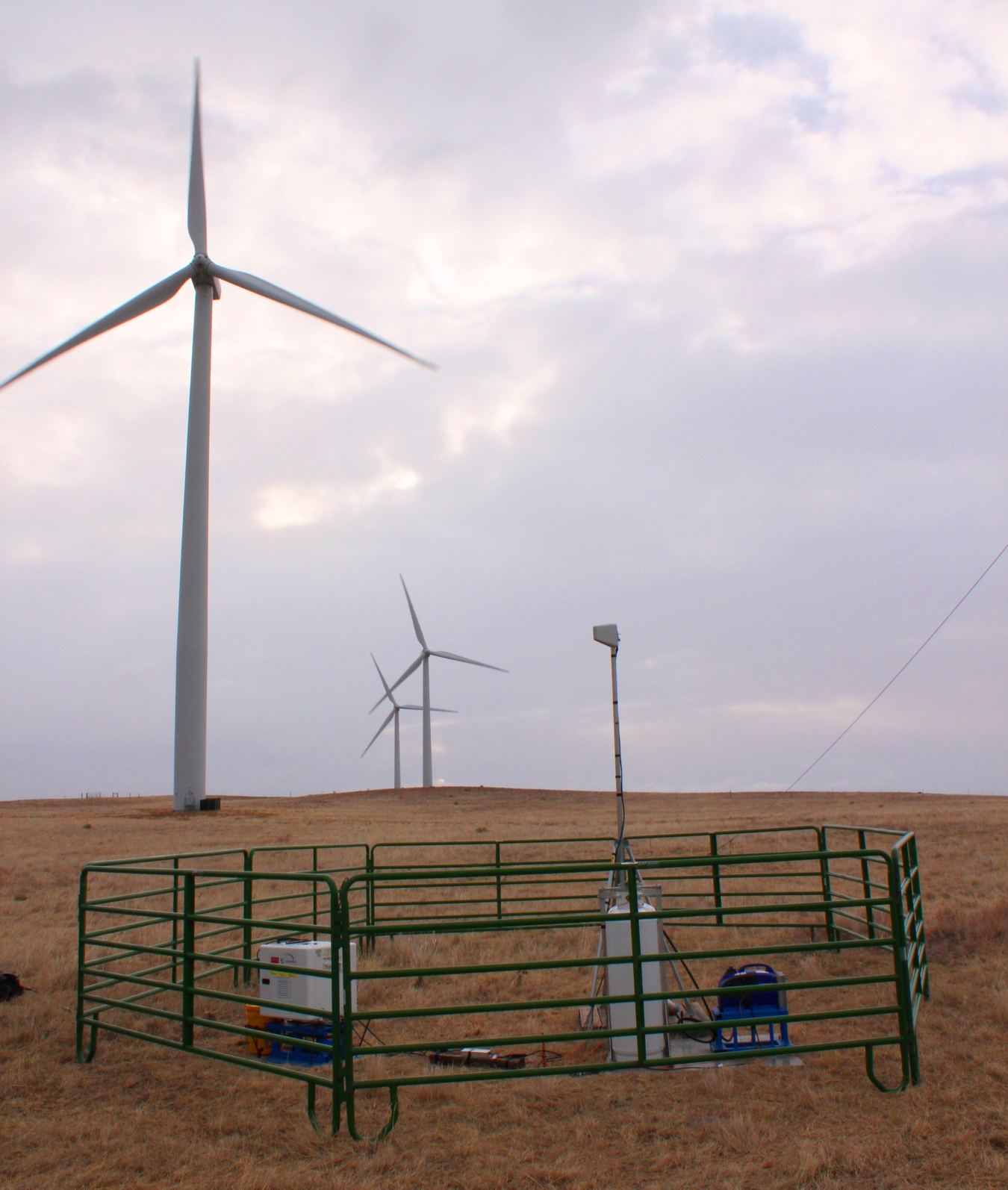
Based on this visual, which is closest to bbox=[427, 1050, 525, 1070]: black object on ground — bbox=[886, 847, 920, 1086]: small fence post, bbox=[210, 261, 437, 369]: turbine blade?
bbox=[886, 847, 920, 1086]: small fence post

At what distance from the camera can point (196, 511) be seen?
38.2 m

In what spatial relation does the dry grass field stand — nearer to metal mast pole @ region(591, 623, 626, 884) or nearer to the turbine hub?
metal mast pole @ region(591, 623, 626, 884)

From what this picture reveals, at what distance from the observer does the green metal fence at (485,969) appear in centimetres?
621

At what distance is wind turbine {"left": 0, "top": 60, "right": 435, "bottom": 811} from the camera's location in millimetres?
38062

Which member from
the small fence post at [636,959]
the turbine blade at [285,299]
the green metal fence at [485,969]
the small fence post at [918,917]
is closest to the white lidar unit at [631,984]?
the green metal fence at [485,969]

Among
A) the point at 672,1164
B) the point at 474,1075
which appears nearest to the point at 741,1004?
the point at 672,1164

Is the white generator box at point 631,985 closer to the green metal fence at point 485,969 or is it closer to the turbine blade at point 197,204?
the green metal fence at point 485,969

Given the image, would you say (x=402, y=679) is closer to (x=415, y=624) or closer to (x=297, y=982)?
(x=415, y=624)

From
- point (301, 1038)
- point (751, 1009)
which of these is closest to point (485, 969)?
point (301, 1038)

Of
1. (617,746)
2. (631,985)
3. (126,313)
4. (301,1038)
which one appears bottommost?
(301,1038)

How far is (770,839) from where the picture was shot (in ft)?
85.3

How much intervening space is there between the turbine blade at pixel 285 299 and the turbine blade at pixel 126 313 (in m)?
1.90

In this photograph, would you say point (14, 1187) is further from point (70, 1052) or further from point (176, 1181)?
point (70, 1052)

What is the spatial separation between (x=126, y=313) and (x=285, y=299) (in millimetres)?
6101
